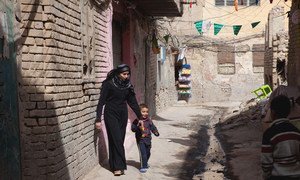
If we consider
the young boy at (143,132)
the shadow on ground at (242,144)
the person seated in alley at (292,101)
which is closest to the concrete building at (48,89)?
the young boy at (143,132)

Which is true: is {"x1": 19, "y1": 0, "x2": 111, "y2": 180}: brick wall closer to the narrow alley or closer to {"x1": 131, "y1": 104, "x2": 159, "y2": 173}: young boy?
the narrow alley

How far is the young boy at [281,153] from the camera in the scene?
10.1 feet

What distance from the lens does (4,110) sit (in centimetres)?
385

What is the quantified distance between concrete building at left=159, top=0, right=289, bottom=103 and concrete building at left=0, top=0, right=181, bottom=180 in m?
17.9

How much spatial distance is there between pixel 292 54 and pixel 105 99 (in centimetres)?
546

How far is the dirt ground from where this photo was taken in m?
6.25

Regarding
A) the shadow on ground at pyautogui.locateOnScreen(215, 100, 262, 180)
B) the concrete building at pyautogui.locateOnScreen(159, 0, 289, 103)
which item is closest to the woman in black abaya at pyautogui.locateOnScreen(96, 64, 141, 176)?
the shadow on ground at pyautogui.locateOnScreen(215, 100, 262, 180)

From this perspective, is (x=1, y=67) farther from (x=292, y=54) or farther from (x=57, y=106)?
(x=292, y=54)

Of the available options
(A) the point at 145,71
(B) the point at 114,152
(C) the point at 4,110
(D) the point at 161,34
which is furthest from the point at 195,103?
(C) the point at 4,110

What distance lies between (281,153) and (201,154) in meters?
5.28

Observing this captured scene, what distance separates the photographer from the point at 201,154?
27.2 ft

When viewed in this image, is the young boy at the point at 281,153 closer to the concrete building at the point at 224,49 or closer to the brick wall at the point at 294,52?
the brick wall at the point at 294,52

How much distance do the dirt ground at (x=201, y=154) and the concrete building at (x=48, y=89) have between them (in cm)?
81

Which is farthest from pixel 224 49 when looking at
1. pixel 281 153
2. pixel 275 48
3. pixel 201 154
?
pixel 281 153
